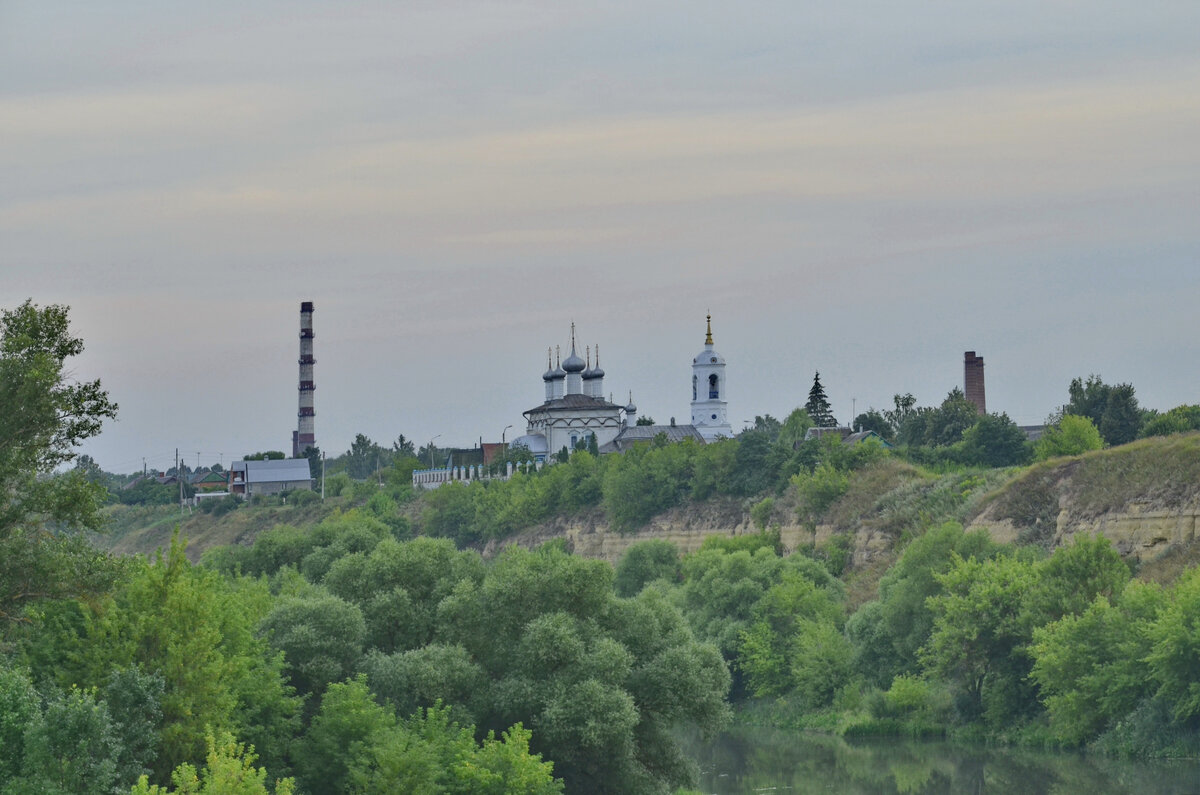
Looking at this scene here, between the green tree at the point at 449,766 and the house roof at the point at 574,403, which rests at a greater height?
the house roof at the point at 574,403

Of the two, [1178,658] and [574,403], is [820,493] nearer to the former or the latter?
[1178,658]

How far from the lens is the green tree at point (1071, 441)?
94.4 meters

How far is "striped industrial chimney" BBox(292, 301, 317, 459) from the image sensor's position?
17825cm

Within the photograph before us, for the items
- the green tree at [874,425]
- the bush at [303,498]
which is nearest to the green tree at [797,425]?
the green tree at [874,425]

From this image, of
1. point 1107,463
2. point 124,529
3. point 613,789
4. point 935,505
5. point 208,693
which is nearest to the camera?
point 208,693

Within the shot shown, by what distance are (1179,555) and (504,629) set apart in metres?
32.9

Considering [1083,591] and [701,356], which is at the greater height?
[701,356]

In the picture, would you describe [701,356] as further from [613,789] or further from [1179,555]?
[613,789]

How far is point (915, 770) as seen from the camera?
184 ft

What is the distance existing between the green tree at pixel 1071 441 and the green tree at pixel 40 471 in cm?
6494

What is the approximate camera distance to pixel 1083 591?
60.2 m

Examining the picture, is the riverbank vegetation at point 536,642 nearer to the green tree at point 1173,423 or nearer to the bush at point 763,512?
the green tree at point 1173,423

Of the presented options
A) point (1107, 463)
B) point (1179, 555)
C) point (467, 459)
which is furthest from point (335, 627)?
point (467, 459)

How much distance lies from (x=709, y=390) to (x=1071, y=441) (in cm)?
6655
